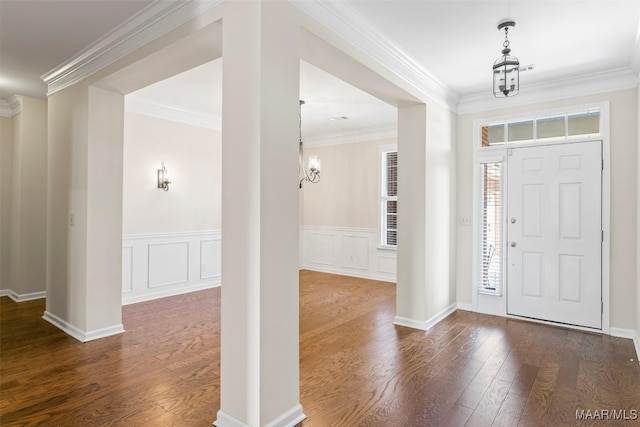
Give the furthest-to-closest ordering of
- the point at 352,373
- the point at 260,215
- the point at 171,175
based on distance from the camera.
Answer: the point at 171,175, the point at 352,373, the point at 260,215

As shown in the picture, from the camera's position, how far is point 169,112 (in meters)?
5.14

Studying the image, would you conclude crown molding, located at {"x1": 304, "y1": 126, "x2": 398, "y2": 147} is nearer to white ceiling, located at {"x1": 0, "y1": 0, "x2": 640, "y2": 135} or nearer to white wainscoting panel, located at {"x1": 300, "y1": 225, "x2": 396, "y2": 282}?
white wainscoting panel, located at {"x1": 300, "y1": 225, "x2": 396, "y2": 282}

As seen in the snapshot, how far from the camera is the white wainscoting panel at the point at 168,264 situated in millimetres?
4801

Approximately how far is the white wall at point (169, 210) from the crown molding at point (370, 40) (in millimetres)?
3391

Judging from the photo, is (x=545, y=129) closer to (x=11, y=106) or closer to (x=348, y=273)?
(x=348, y=273)

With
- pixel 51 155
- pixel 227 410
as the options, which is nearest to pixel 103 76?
pixel 51 155

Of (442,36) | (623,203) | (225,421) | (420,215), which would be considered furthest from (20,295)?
(623,203)

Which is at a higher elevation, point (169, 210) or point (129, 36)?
point (129, 36)

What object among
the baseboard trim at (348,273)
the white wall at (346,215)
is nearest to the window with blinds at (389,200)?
the white wall at (346,215)

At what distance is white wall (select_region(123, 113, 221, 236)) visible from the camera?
4.82m

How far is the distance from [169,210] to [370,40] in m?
3.72

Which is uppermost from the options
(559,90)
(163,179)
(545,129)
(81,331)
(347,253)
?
(559,90)

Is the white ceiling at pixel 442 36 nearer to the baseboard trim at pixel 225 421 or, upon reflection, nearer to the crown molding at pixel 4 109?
the crown molding at pixel 4 109

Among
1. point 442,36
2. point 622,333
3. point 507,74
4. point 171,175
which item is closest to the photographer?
point 507,74
